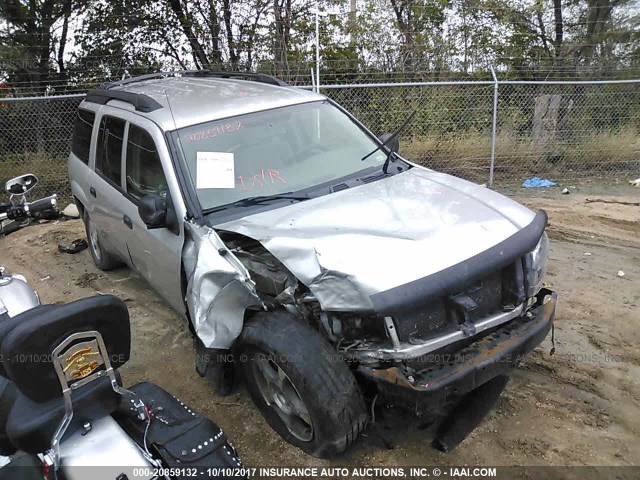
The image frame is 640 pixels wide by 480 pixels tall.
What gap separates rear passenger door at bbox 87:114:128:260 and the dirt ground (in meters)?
0.80

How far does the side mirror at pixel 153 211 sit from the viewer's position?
11.0 ft

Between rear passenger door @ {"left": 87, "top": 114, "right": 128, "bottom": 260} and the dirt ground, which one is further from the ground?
rear passenger door @ {"left": 87, "top": 114, "right": 128, "bottom": 260}

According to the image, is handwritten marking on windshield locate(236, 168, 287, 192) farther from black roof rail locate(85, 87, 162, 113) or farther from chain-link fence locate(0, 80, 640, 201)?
chain-link fence locate(0, 80, 640, 201)

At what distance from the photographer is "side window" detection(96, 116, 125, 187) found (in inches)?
171

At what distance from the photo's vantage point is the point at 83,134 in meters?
5.30

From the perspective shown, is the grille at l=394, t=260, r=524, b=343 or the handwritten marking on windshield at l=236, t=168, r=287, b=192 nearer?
the grille at l=394, t=260, r=524, b=343

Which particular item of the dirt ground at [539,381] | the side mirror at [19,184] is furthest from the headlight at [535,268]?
the side mirror at [19,184]

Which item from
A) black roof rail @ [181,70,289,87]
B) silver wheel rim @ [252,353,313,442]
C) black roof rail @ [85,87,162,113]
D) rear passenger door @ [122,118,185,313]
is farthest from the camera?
black roof rail @ [181,70,289,87]

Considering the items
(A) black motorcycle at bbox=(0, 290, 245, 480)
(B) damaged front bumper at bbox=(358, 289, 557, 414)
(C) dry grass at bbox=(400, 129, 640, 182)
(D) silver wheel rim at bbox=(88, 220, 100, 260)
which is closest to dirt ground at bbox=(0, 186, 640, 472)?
(D) silver wheel rim at bbox=(88, 220, 100, 260)

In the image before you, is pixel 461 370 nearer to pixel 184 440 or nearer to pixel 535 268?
pixel 535 268

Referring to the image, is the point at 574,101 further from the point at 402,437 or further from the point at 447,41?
the point at 402,437

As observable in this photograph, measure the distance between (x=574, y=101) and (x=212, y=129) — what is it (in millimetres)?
7727

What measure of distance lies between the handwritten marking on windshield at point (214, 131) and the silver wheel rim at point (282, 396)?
1.65m

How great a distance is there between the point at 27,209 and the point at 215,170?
1.16 metres
